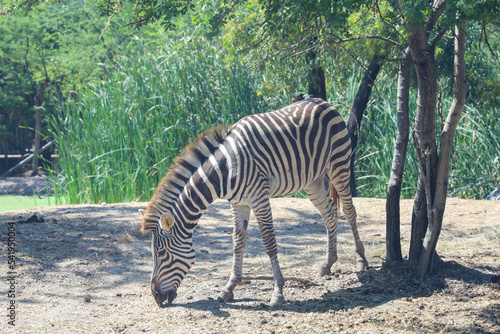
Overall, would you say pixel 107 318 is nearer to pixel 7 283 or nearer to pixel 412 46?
pixel 7 283

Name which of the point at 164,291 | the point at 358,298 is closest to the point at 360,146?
the point at 358,298

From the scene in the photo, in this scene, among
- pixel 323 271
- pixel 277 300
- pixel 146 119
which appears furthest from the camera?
pixel 146 119

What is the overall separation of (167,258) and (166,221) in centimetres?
33

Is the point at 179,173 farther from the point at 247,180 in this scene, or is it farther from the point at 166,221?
the point at 247,180

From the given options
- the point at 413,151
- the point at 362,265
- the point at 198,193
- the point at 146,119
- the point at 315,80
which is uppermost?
the point at 315,80

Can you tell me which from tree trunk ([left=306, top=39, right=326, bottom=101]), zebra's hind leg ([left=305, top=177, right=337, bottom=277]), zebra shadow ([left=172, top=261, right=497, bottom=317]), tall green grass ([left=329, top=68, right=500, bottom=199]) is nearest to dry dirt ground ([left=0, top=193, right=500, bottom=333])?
zebra shadow ([left=172, top=261, right=497, bottom=317])

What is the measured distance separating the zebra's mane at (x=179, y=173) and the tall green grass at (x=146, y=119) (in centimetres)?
469

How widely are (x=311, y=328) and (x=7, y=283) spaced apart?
307 cm

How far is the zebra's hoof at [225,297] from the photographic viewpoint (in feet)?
13.6

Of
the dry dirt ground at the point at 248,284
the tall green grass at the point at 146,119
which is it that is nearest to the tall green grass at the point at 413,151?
the dry dirt ground at the point at 248,284

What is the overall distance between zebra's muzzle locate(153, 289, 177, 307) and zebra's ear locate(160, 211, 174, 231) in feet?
1.78

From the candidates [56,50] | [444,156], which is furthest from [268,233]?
[56,50]

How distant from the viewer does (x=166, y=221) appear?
3.89 metres

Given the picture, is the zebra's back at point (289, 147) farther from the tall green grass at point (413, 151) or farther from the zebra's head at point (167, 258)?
the tall green grass at point (413, 151)
